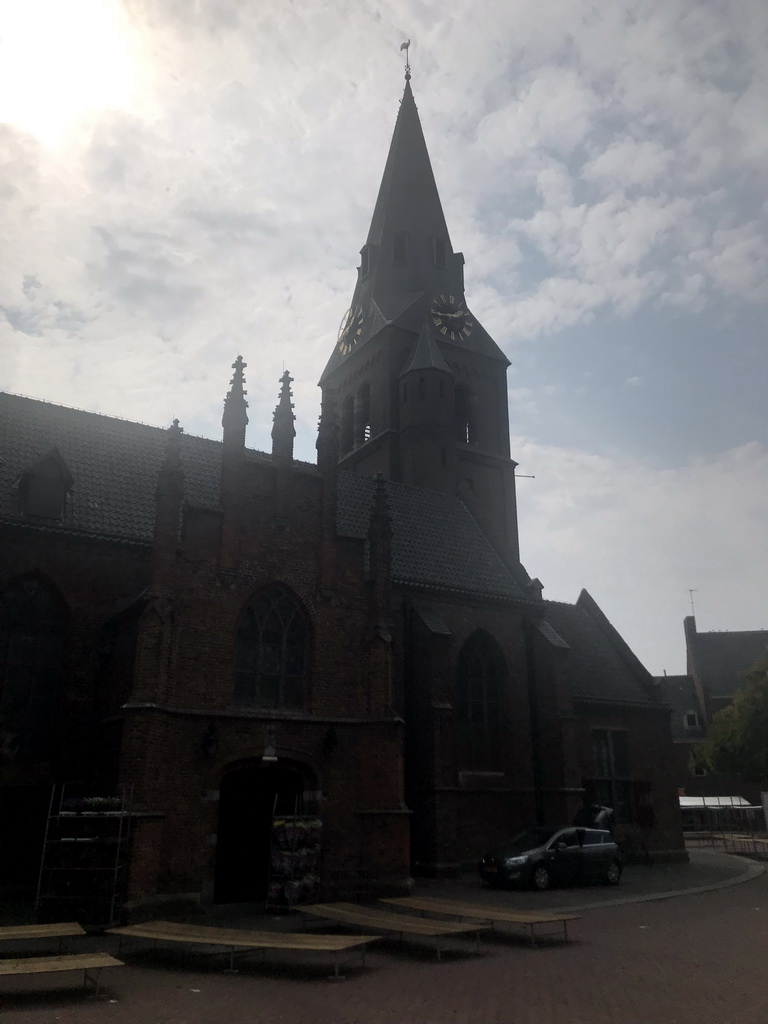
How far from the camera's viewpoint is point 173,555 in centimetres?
1883

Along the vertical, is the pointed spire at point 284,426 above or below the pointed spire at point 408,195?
below

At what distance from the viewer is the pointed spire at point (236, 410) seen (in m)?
20.8

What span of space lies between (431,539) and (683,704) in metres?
45.0

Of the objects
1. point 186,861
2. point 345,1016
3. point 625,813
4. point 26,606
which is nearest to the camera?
point 345,1016

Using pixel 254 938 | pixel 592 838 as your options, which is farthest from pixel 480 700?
pixel 254 938

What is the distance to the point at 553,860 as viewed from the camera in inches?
855

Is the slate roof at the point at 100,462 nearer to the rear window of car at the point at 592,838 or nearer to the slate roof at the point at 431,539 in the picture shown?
the slate roof at the point at 431,539

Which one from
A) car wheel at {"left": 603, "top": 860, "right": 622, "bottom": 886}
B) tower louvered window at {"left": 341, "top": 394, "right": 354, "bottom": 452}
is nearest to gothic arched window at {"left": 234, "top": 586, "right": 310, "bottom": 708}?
car wheel at {"left": 603, "top": 860, "right": 622, "bottom": 886}

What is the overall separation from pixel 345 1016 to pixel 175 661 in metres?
10.3

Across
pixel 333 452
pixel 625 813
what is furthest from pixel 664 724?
pixel 333 452

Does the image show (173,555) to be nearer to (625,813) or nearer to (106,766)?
(106,766)

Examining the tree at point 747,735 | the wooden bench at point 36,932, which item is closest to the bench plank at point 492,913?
the wooden bench at point 36,932

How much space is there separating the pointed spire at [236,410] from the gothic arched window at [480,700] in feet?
35.2

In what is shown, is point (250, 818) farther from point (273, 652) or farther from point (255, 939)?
point (255, 939)
